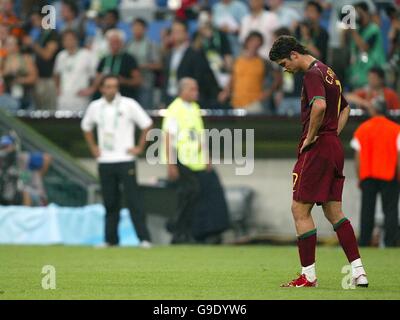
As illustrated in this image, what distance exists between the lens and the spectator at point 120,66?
798 inches

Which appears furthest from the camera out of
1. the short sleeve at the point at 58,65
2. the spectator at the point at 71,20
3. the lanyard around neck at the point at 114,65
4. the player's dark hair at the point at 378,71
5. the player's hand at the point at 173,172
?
the spectator at the point at 71,20

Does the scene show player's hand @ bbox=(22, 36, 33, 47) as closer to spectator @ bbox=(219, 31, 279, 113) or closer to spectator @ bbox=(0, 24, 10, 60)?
spectator @ bbox=(0, 24, 10, 60)

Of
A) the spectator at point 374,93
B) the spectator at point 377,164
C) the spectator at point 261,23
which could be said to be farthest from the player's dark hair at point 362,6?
the spectator at point 377,164

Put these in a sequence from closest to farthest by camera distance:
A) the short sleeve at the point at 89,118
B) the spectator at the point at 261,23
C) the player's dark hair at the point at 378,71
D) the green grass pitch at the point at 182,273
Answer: the green grass pitch at the point at 182,273 < the short sleeve at the point at 89,118 < the player's dark hair at the point at 378,71 < the spectator at the point at 261,23

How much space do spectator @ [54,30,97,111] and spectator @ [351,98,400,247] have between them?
5.52 meters

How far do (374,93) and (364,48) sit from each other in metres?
1.37

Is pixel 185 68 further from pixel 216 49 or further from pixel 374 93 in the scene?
pixel 374 93

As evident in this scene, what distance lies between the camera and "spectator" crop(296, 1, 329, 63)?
19812 mm

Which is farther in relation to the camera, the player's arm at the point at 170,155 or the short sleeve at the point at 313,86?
the player's arm at the point at 170,155

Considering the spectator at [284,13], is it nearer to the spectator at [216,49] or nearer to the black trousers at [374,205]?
the spectator at [216,49]

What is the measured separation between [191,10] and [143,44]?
1.84m

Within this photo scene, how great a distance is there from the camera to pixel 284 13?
21188 millimetres

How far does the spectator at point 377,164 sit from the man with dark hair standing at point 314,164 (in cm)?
703

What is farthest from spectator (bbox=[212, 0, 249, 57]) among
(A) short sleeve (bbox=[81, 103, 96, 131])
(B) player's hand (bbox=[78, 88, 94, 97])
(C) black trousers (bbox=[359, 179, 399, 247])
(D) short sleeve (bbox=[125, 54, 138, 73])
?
(C) black trousers (bbox=[359, 179, 399, 247])
